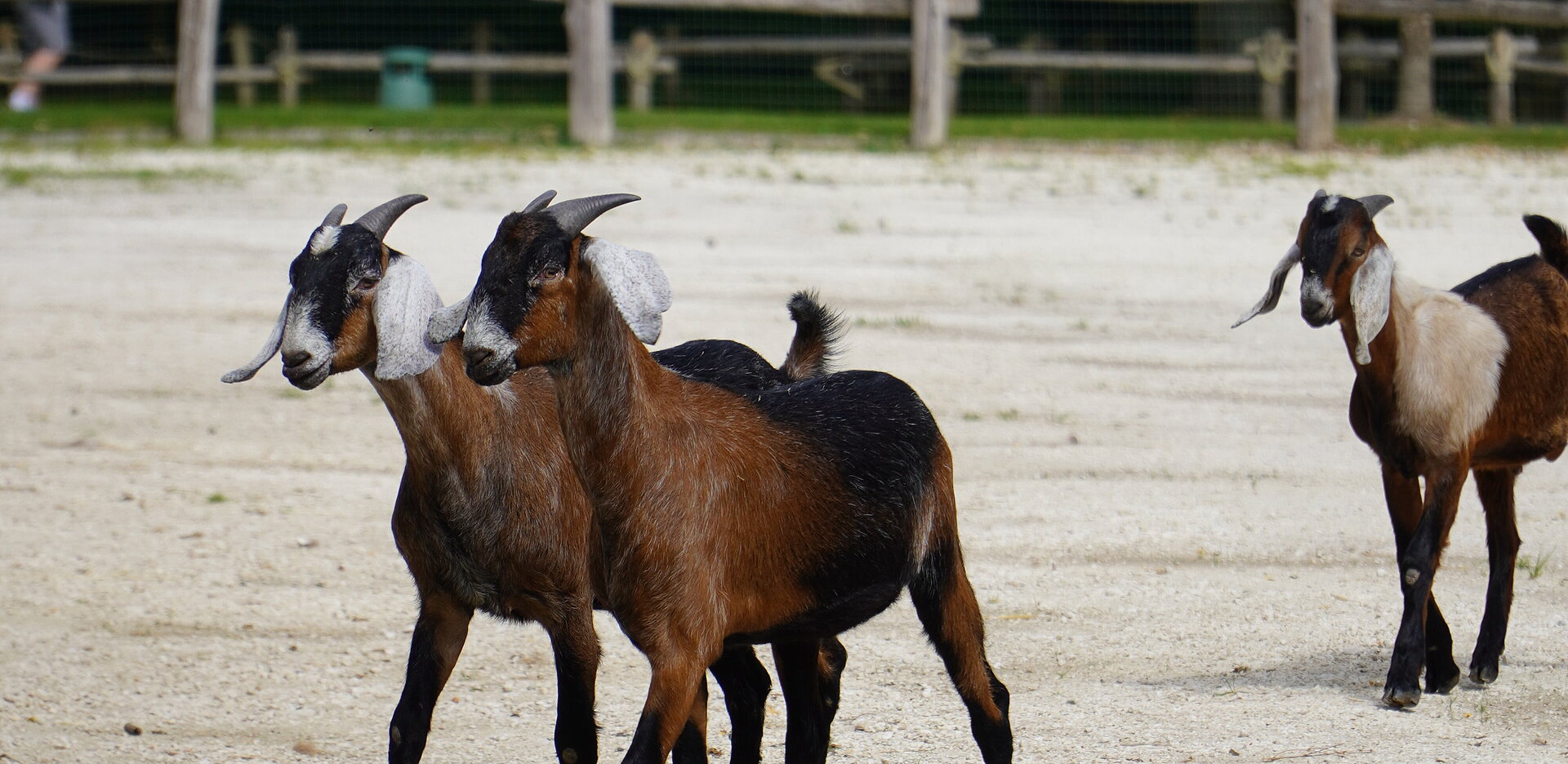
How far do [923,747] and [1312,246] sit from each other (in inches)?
70.1

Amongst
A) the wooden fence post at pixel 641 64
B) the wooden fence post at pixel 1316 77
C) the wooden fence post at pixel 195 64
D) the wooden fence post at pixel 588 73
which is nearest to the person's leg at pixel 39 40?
the wooden fence post at pixel 195 64

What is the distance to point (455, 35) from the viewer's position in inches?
884

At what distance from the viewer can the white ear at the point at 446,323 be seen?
3.84 meters

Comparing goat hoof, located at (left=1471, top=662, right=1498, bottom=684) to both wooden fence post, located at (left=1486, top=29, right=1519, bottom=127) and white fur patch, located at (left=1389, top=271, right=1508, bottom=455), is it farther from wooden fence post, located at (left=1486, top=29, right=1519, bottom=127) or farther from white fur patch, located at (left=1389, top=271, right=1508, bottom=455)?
wooden fence post, located at (left=1486, top=29, right=1519, bottom=127)

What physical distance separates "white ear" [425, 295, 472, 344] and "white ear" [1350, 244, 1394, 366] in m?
2.59

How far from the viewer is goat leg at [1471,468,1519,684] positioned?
541cm

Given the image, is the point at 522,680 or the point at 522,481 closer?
the point at 522,481

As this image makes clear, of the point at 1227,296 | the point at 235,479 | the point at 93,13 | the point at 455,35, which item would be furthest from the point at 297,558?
the point at 93,13

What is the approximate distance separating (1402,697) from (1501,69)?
15048 mm

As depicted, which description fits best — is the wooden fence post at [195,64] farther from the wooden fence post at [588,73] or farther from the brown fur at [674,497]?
the brown fur at [674,497]

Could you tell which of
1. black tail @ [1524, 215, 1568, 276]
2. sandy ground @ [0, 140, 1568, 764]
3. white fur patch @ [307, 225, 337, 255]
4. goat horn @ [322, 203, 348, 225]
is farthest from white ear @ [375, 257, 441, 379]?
black tail @ [1524, 215, 1568, 276]

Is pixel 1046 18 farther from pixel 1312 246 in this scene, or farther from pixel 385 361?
pixel 385 361

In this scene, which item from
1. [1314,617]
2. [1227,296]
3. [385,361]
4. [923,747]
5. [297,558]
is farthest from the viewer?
[1227,296]

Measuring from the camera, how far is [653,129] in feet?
55.9
